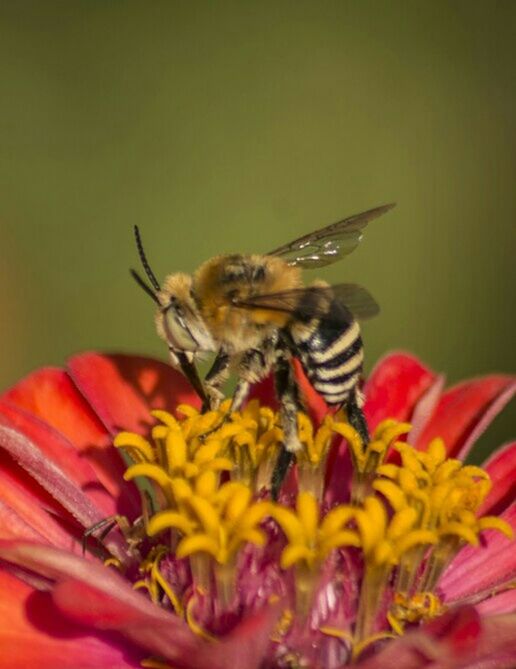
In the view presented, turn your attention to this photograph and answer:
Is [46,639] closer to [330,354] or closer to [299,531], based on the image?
[299,531]

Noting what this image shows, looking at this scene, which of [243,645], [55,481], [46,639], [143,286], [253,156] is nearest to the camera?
[243,645]

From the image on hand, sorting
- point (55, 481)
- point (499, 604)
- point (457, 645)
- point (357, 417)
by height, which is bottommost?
point (499, 604)

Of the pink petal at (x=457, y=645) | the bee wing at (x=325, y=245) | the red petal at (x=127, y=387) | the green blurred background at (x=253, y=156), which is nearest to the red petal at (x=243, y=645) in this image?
the pink petal at (x=457, y=645)

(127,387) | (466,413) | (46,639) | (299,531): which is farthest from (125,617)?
(466,413)

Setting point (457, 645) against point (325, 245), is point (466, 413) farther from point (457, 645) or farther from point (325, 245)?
point (457, 645)

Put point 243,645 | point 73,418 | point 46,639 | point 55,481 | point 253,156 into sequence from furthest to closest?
point 253,156
point 73,418
point 55,481
point 46,639
point 243,645

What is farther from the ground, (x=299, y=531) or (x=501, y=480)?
(x=299, y=531)

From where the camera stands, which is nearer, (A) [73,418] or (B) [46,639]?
(B) [46,639]

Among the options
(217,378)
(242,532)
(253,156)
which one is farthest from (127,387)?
(253,156)
